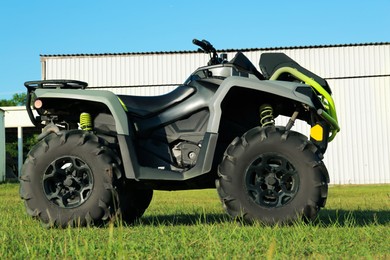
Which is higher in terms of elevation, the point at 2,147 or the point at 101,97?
the point at 101,97

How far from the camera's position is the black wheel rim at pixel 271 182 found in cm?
465

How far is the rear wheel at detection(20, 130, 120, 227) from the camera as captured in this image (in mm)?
4797

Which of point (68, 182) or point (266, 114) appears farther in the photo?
point (266, 114)

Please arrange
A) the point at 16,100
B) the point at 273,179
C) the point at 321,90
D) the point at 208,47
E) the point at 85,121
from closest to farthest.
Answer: the point at 273,179
the point at 321,90
the point at 85,121
the point at 208,47
the point at 16,100

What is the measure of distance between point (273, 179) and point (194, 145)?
2.96ft

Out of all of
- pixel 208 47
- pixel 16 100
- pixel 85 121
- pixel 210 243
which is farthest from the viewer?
pixel 16 100

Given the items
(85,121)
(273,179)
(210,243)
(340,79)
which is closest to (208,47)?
(85,121)

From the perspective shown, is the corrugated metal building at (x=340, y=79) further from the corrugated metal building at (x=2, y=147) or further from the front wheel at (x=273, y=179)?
the front wheel at (x=273, y=179)

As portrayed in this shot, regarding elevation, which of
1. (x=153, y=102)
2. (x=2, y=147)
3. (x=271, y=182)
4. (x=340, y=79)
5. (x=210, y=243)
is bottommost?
(x=210, y=243)

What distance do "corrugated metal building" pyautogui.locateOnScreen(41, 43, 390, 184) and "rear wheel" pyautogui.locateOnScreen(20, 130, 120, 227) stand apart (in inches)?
858

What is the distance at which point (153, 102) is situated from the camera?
5379 millimetres

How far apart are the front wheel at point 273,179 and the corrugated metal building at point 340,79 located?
2177 cm

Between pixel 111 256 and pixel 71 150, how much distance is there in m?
2.09

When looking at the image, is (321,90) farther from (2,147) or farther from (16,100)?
(16,100)
